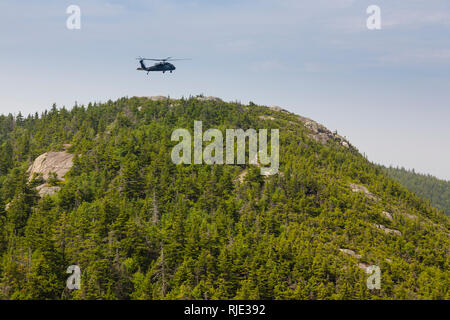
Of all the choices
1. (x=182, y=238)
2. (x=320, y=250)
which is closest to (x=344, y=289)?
(x=320, y=250)

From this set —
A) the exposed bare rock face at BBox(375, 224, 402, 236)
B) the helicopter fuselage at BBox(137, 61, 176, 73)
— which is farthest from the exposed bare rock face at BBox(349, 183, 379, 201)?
the helicopter fuselage at BBox(137, 61, 176, 73)

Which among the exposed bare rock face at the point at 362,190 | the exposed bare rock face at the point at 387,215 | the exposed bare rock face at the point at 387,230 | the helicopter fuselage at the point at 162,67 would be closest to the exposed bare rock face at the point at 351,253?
the exposed bare rock face at the point at 387,230

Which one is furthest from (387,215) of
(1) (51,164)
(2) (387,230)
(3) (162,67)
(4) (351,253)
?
(1) (51,164)

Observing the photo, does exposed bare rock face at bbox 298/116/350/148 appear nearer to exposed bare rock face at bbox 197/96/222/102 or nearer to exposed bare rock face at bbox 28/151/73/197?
exposed bare rock face at bbox 197/96/222/102

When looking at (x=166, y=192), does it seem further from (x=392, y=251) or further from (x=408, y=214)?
(x=408, y=214)

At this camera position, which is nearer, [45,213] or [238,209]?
[45,213]
